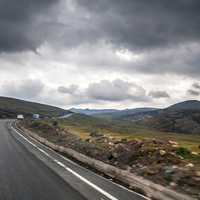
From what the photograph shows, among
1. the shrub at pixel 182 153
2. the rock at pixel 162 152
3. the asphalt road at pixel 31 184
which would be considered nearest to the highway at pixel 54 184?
the asphalt road at pixel 31 184

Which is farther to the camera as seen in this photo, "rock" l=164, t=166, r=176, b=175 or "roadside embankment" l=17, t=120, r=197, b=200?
"rock" l=164, t=166, r=176, b=175

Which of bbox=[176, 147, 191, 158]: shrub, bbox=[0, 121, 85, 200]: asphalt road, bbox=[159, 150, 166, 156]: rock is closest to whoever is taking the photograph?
bbox=[0, 121, 85, 200]: asphalt road

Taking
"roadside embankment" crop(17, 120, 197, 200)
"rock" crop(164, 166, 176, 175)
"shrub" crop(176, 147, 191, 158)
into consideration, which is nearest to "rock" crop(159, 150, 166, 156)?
"shrub" crop(176, 147, 191, 158)

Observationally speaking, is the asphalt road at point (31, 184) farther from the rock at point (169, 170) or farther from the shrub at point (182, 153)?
the shrub at point (182, 153)

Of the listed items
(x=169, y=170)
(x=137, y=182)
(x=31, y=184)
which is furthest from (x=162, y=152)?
(x=31, y=184)

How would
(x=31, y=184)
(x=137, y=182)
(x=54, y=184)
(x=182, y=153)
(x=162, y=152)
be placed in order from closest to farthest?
(x=31, y=184)
(x=54, y=184)
(x=137, y=182)
(x=162, y=152)
(x=182, y=153)

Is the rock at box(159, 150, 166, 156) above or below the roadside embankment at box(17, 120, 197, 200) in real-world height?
above

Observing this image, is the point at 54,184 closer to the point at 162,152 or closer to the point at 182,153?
the point at 162,152

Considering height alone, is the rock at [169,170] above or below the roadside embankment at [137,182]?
above

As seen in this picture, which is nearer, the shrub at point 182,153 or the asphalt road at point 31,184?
the asphalt road at point 31,184

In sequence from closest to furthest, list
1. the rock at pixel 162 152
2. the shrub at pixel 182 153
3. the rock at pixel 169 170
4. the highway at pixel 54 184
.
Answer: the highway at pixel 54 184
the rock at pixel 169 170
the rock at pixel 162 152
the shrub at pixel 182 153

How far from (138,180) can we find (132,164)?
440 cm

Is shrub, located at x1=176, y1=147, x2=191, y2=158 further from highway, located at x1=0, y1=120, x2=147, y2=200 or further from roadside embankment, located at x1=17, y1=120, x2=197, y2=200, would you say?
highway, located at x1=0, y1=120, x2=147, y2=200

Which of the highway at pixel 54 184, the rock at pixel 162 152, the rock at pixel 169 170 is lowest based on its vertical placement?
the highway at pixel 54 184
